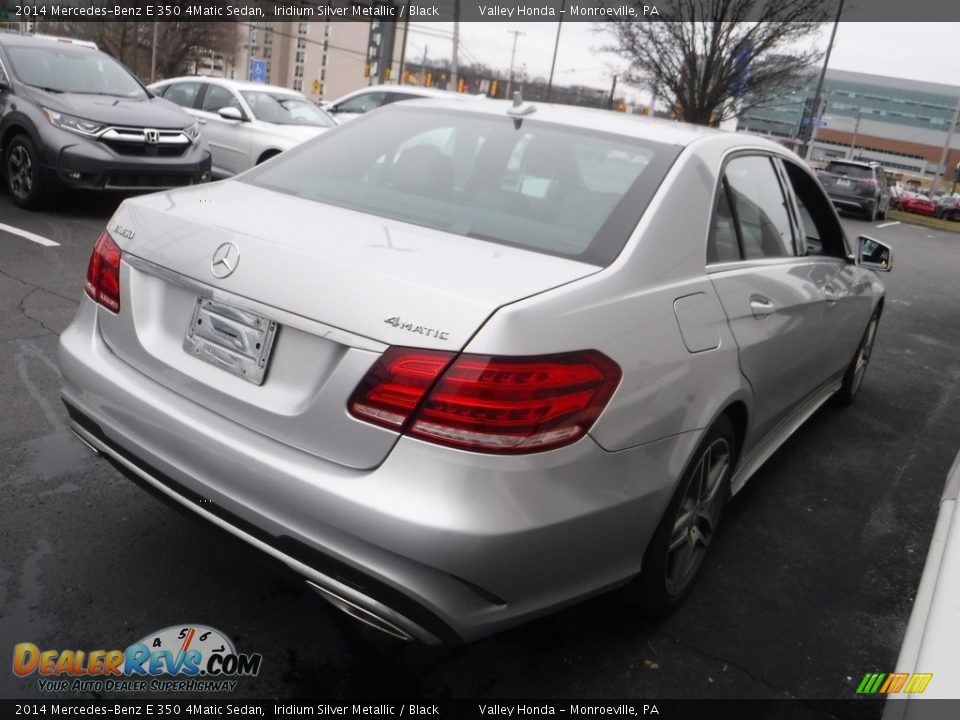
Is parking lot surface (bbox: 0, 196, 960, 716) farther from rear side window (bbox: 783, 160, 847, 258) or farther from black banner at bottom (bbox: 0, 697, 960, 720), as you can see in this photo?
rear side window (bbox: 783, 160, 847, 258)

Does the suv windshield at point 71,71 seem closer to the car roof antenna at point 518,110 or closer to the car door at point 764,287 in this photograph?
the car roof antenna at point 518,110

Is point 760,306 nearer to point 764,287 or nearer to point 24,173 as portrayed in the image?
point 764,287

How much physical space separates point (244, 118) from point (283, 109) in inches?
35.4

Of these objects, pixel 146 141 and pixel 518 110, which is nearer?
pixel 518 110

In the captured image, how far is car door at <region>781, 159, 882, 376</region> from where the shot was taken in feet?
12.7

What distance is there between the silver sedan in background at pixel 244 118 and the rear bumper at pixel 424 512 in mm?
8678

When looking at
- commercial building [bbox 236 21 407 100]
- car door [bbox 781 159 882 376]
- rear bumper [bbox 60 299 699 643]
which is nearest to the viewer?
rear bumper [bbox 60 299 699 643]

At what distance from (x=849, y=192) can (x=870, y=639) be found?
73.4ft

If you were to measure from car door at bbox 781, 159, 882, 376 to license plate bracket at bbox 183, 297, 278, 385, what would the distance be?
254 centimetres

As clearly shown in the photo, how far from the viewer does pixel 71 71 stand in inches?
352

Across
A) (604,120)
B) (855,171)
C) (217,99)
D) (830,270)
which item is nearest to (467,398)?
(604,120)

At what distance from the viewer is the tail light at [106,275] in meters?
2.56

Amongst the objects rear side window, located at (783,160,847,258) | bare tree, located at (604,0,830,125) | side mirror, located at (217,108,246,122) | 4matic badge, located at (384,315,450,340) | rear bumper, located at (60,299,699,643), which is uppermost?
bare tree, located at (604,0,830,125)

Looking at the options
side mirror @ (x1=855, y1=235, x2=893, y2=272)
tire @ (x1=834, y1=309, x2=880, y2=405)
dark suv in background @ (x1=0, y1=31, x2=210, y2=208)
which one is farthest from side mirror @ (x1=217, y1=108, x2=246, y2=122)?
side mirror @ (x1=855, y1=235, x2=893, y2=272)
